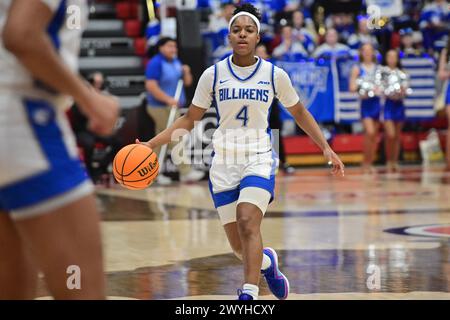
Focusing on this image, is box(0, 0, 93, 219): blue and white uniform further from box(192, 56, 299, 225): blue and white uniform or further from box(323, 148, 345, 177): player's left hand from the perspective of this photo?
box(323, 148, 345, 177): player's left hand

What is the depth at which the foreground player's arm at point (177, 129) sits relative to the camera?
19.2 feet

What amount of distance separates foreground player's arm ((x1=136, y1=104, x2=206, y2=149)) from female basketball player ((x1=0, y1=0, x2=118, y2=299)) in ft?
8.57

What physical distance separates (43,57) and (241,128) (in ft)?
10.2

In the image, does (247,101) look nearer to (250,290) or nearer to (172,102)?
(250,290)

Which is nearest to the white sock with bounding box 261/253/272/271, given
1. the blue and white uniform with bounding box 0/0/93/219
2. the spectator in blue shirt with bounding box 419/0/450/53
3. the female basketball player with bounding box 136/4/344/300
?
the female basketball player with bounding box 136/4/344/300

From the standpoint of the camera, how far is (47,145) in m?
3.11

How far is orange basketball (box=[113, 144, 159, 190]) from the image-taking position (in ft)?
19.6

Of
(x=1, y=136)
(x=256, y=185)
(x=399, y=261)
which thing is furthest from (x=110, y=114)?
(x=399, y=261)

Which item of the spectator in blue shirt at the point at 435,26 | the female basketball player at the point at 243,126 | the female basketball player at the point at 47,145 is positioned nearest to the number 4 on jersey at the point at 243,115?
the female basketball player at the point at 243,126

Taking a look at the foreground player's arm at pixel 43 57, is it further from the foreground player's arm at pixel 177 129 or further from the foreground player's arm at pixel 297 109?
the foreground player's arm at pixel 297 109

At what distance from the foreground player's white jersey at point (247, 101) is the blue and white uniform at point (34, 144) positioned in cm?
290

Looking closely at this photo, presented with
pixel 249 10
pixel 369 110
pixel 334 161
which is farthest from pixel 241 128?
pixel 369 110

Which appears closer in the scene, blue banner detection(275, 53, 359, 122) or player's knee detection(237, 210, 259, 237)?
player's knee detection(237, 210, 259, 237)
